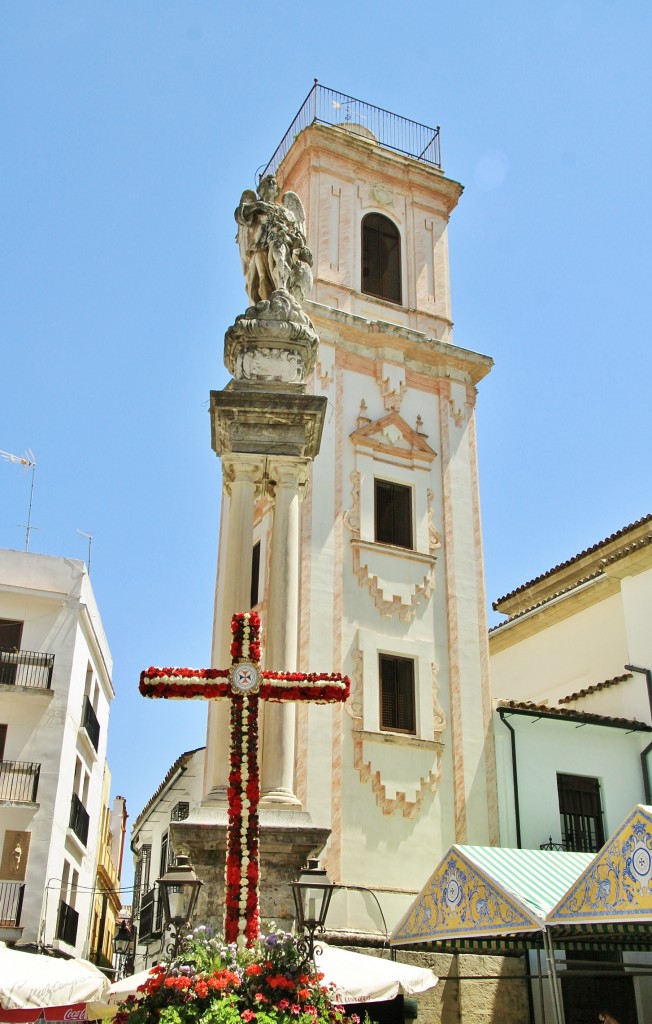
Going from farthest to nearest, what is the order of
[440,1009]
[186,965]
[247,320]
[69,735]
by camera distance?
[69,735]
[440,1009]
[247,320]
[186,965]

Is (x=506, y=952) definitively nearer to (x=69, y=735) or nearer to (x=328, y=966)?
(x=328, y=966)

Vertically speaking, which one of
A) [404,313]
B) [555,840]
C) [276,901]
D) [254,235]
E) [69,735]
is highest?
[404,313]

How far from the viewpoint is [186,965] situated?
7090 mm

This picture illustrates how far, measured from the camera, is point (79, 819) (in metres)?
28.2

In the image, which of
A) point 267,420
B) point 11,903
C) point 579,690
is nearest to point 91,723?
point 11,903

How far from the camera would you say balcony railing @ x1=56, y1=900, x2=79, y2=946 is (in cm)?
2478

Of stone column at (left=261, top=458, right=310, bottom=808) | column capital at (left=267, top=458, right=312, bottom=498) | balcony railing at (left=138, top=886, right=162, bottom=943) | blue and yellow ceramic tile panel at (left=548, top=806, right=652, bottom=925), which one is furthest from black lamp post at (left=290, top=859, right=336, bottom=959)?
balcony railing at (left=138, top=886, right=162, bottom=943)

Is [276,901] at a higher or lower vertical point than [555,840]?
lower

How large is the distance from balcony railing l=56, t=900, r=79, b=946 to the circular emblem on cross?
18500mm

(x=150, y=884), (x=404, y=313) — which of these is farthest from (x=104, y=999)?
(x=150, y=884)

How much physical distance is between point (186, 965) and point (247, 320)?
7.92m

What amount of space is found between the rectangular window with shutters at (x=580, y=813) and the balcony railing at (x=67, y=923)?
12.9 metres

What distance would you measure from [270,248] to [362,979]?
28.5ft

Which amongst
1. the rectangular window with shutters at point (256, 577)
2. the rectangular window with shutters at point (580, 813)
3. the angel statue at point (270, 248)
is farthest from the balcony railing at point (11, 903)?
the angel statue at point (270, 248)
